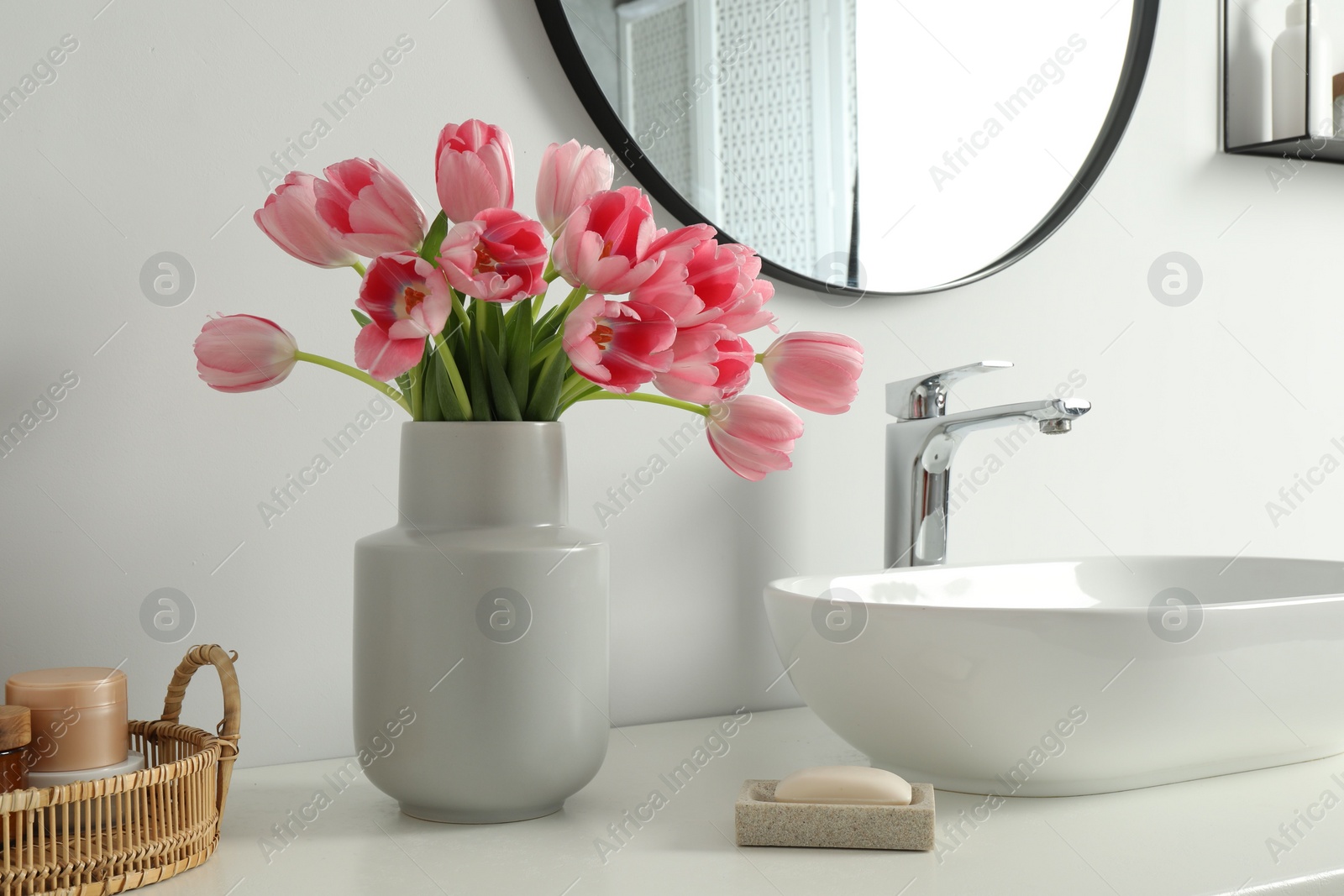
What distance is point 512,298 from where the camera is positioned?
57 cm

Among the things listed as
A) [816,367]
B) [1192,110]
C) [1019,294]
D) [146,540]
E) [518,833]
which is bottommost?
[518,833]

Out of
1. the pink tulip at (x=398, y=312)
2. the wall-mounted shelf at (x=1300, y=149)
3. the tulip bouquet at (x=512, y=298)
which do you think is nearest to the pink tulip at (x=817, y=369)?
the tulip bouquet at (x=512, y=298)

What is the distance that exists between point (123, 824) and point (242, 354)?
10.1 inches

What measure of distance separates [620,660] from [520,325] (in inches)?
14.8

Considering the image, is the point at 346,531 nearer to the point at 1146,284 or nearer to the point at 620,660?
the point at 620,660

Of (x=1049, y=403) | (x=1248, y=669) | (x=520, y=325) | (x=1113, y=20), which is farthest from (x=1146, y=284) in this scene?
(x=520, y=325)

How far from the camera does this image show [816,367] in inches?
26.7

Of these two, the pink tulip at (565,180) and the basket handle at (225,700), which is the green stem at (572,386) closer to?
the pink tulip at (565,180)

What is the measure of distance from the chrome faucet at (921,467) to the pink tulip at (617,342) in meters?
0.39

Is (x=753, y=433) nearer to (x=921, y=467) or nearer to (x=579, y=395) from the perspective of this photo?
(x=579, y=395)

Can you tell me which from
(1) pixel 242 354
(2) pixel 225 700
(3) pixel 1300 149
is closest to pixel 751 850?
(2) pixel 225 700

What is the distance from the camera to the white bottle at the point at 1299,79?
4.02 feet

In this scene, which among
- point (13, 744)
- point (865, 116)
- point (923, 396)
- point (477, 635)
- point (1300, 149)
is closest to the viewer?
point (13, 744)

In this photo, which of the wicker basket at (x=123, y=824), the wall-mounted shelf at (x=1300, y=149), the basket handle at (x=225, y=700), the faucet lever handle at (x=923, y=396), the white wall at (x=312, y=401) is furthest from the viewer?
the wall-mounted shelf at (x=1300, y=149)
